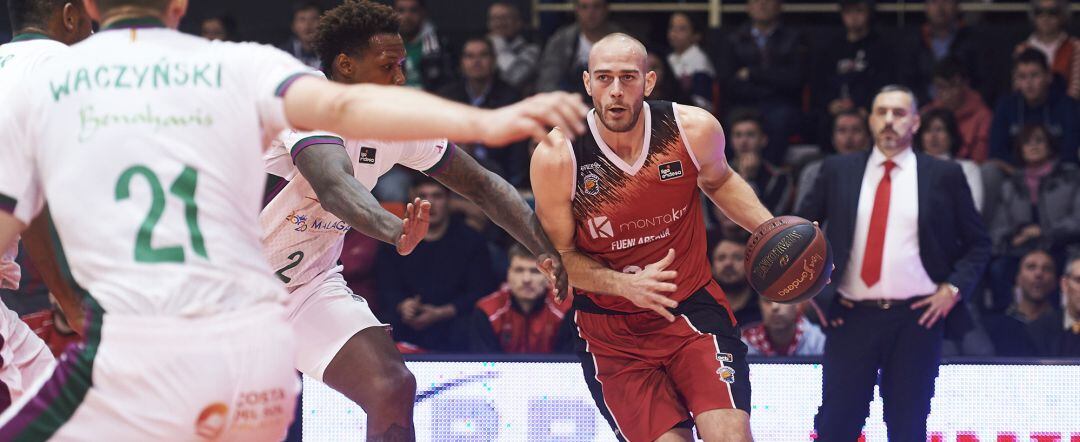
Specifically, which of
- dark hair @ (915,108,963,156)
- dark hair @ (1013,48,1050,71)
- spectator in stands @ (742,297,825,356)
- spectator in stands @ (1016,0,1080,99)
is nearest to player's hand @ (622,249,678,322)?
spectator in stands @ (742,297,825,356)

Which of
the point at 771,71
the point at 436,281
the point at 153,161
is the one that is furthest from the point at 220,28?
the point at 153,161

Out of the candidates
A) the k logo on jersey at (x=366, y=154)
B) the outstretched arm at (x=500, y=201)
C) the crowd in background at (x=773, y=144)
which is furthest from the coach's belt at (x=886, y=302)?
the k logo on jersey at (x=366, y=154)

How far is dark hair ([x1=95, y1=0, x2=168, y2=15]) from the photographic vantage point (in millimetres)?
3174

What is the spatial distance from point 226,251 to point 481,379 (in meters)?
4.29

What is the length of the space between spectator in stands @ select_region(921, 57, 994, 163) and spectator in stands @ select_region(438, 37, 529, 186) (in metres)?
3.44

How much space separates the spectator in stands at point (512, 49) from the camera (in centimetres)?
1101

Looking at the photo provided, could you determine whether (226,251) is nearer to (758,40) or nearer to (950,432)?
(950,432)

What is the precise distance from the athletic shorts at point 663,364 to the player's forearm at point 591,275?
19 centimetres

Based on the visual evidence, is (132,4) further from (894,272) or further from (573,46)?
(573,46)

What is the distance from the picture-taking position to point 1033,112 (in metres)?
10.3

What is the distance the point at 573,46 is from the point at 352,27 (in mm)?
5528

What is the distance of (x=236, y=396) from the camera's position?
300cm

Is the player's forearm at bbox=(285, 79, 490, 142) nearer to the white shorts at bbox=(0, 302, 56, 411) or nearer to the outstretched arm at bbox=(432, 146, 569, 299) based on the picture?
the outstretched arm at bbox=(432, 146, 569, 299)

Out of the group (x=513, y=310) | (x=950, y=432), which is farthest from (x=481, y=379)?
(x=950, y=432)
